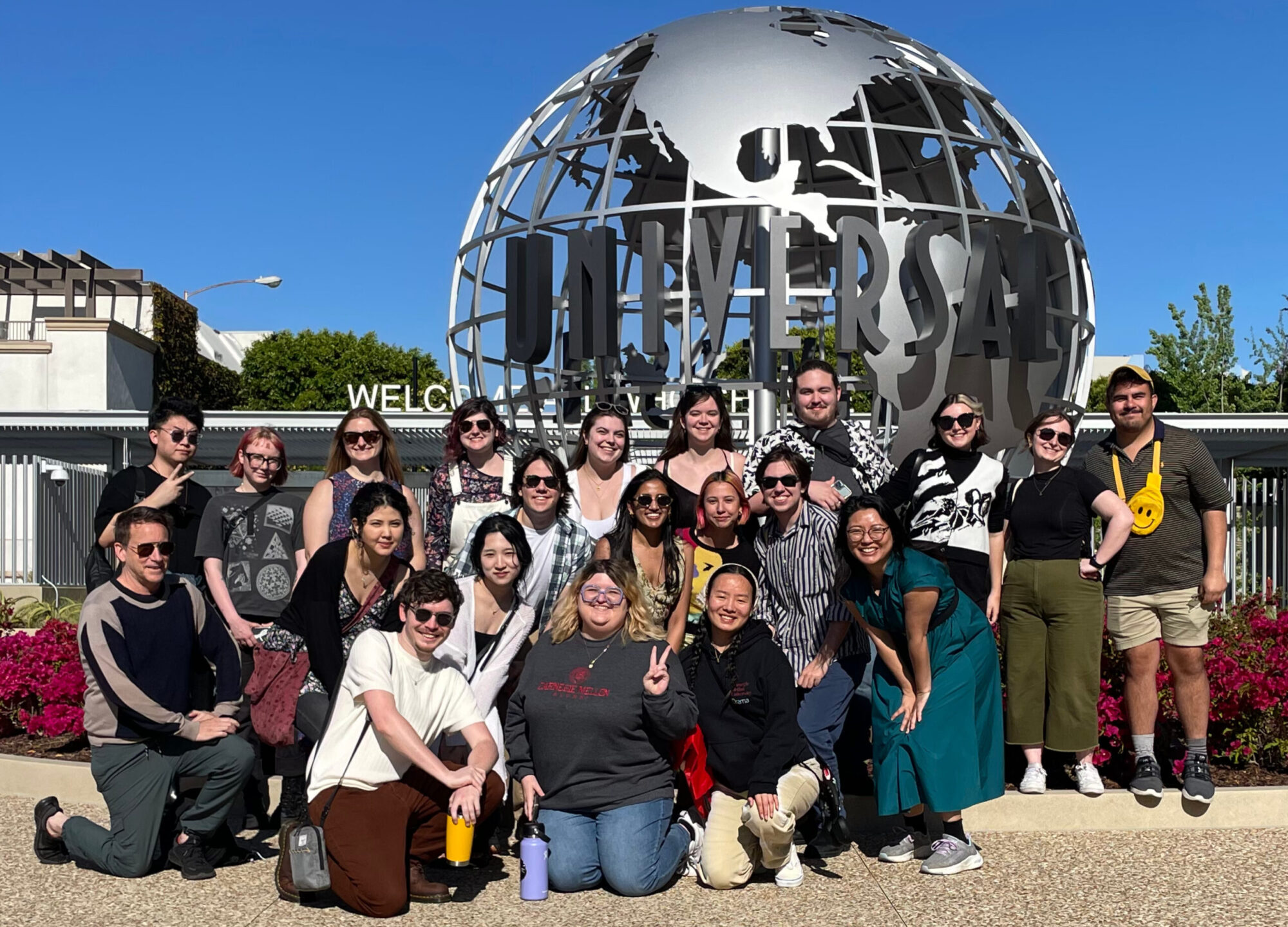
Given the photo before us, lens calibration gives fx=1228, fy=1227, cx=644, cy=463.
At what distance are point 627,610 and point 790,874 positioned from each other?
1234mm

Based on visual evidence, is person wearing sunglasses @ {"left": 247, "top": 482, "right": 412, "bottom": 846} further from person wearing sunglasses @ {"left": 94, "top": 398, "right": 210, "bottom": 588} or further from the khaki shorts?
the khaki shorts

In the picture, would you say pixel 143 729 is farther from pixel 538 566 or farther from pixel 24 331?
pixel 24 331

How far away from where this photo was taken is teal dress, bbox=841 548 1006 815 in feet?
16.6

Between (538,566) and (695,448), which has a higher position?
(695,448)

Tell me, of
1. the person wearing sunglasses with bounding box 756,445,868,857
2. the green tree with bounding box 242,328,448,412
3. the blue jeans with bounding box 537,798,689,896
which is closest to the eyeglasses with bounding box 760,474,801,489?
the person wearing sunglasses with bounding box 756,445,868,857

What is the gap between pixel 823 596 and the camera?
5500 millimetres

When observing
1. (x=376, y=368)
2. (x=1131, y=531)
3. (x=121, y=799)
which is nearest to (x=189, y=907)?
(x=121, y=799)

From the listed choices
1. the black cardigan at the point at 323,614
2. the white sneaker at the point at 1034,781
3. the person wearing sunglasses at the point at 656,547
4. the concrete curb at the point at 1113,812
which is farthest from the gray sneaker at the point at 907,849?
the black cardigan at the point at 323,614

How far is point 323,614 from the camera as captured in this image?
515 cm

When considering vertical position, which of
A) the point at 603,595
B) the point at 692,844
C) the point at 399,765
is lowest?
the point at 692,844

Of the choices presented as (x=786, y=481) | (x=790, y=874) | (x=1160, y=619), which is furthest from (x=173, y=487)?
(x=1160, y=619)

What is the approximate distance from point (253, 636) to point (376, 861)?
1.60m

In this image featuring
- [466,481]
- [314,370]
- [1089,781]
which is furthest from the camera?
[314,370]

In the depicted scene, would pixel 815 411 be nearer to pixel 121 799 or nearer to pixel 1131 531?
pixel 1131 531
